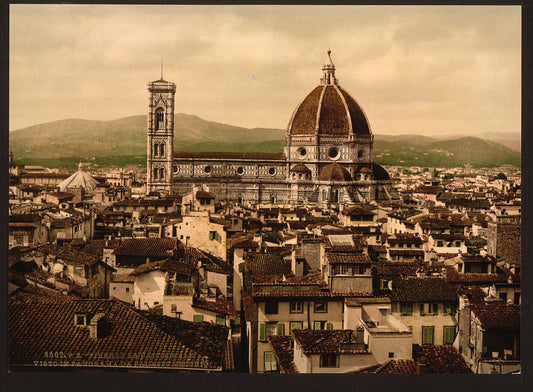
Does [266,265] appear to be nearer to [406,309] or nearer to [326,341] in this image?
[406,309]

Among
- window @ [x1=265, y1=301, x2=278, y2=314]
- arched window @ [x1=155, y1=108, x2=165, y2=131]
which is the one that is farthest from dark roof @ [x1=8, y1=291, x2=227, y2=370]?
arched window @ [x1=155, y1=108, x2=165, y2=131]

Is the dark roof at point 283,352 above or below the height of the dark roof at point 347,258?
below

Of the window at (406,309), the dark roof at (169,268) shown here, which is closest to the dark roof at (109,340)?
the dark roof at (169,268)

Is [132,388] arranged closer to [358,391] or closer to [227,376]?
[227,376]

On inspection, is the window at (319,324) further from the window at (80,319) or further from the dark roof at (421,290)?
the window at (80,319)

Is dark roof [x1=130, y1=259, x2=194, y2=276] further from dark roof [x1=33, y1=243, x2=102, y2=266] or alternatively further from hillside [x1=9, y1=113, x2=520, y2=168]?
hillside [x1=9, y1=113, x2=520, y2=168]

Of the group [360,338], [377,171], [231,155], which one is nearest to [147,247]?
[360,338]
